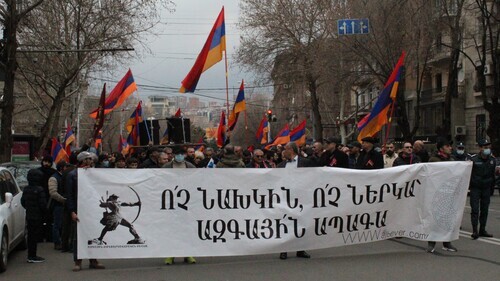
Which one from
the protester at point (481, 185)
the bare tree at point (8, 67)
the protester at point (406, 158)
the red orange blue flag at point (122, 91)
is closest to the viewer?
the protester at point (481, 185)

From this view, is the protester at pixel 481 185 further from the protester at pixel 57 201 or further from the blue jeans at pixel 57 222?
the blue jeans at pixel 57 222

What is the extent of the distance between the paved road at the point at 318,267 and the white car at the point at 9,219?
31 centimetres

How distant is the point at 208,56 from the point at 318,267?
22.4ft

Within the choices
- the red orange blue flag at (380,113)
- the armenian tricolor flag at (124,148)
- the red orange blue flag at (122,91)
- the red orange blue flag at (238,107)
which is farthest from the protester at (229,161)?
the armenian tricolor flag at (124,148)

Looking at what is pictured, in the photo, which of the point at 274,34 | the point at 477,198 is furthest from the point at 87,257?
the point at 274,34

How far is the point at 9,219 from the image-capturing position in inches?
347

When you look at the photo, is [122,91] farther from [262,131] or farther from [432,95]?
[432,95]

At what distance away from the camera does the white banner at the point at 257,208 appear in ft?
27.1

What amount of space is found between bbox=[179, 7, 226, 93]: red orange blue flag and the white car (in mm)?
4567

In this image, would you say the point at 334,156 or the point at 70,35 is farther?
the point at 70,35

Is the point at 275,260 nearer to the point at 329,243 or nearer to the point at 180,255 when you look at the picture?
→ the point at 329,243

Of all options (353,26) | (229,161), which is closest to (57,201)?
(229,161)

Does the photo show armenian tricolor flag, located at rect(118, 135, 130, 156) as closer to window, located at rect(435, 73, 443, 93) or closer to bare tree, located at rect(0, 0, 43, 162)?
bare tree, located at rect(0, 0, 43, 162)

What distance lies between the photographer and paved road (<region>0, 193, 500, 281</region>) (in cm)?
764
